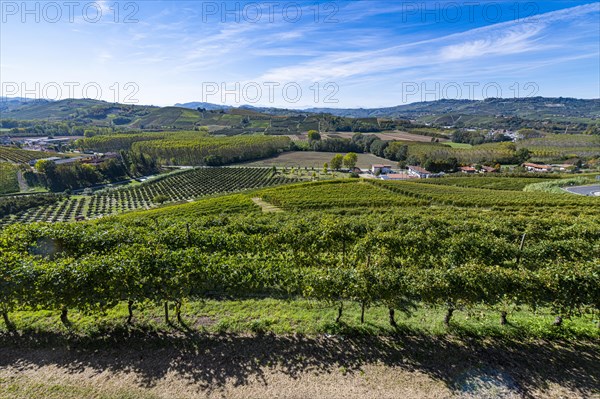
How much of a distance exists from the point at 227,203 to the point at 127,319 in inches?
1502

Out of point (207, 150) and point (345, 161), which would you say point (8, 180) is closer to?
point (207, 150)

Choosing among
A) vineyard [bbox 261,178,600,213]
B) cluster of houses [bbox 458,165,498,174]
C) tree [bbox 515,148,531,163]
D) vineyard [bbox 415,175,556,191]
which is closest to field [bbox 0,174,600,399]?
vineyard [bbox 261,178,600,213]

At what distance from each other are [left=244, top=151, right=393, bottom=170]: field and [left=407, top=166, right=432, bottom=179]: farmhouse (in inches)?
708

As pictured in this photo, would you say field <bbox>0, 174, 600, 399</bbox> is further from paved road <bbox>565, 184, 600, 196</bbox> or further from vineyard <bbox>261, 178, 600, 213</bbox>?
paved road <bbox>565, 184, 600, 196</bbox>

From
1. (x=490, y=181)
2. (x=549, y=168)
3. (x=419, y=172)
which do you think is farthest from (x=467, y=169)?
(x=490, y=181)

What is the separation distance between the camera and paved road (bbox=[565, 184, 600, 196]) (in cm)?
5808

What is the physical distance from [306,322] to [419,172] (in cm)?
9995

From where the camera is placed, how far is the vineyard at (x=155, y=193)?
232ft

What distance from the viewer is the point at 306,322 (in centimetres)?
1256

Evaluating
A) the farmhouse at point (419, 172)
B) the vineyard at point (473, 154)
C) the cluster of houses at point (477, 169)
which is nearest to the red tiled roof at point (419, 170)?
the farmhouse at point (419, 172)

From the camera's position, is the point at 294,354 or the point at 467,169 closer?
the point at 294,354

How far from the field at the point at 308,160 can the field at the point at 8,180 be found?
78355mm

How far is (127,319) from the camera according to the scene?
12.7 metres

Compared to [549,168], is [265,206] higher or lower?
lower
